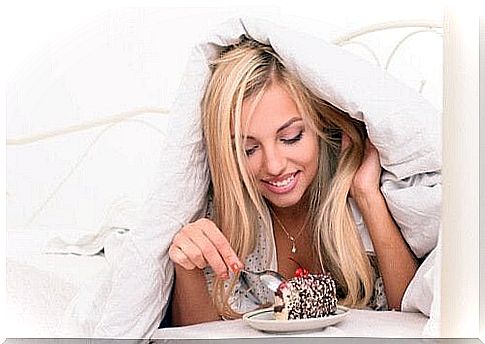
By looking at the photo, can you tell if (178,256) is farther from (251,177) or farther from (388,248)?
(388,248)

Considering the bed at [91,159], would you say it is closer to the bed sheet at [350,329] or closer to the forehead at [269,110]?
the bed sheet at [350,329]

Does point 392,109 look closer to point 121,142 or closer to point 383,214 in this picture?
point 383,214

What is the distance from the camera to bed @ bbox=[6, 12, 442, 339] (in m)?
2.11

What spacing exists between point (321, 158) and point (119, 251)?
1.47ft

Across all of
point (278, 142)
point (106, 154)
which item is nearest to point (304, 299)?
point (278, 142)

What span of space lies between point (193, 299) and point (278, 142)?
0.36 meters

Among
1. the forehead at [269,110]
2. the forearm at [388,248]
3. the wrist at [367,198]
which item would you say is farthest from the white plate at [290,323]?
the forehead at [269,110]

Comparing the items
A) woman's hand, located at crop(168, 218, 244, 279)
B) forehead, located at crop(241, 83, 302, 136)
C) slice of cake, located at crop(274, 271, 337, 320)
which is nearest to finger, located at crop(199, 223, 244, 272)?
woman's hand, located at crop(168, 218, 244, 279)

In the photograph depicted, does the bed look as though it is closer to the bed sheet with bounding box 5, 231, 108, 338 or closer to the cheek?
the bed sheet with bounding box 5, 231, 108, 338

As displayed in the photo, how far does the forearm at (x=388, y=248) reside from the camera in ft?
6.95

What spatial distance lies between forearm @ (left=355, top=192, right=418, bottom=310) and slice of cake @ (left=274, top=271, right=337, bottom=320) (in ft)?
0.38

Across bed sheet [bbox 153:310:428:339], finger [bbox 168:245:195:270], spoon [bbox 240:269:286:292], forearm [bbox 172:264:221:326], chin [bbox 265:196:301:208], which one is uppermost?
chin [bbox 265:196:301:208]

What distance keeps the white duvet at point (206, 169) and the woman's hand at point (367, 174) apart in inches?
0.9

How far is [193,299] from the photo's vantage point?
2119 millimetres
